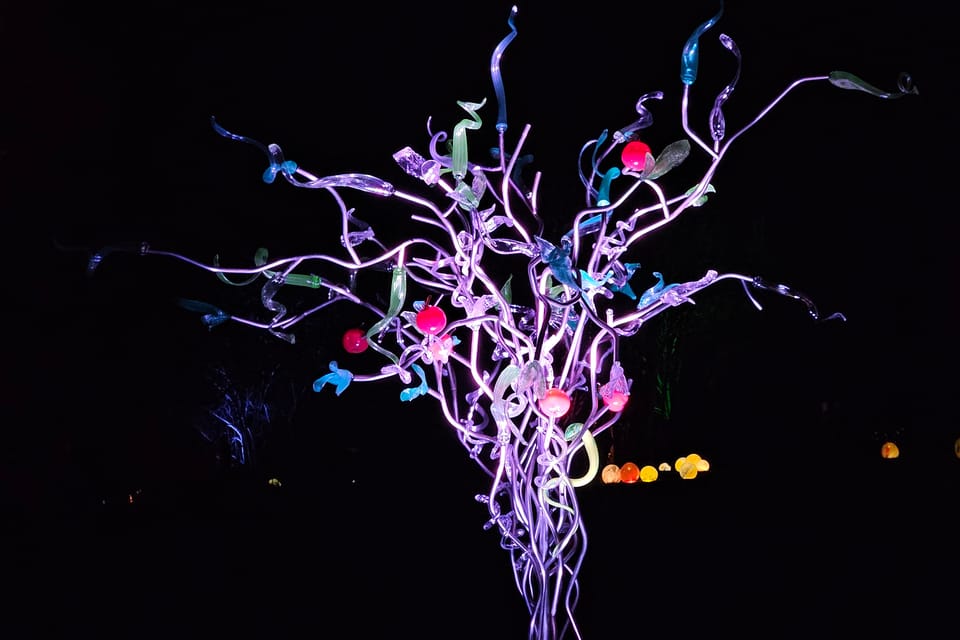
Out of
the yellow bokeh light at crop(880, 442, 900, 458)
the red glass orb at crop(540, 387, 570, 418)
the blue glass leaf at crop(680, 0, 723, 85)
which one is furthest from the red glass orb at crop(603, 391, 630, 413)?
the yellow bokeh light at crop(880, 442, 900, 458)

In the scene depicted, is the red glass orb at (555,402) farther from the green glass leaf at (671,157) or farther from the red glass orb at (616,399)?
the green glass leaf at (671,157)

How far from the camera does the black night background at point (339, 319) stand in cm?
207

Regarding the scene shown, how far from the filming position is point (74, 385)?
222 centimetres

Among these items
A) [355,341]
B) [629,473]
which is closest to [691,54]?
[355,341]

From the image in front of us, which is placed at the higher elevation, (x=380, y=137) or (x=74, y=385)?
(x=380, y=137)

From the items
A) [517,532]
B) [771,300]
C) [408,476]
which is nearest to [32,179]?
[408,476]

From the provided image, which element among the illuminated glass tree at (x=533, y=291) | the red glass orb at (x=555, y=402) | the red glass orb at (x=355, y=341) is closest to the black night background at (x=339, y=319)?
the illuminated glass tree at (x=533, y=291)

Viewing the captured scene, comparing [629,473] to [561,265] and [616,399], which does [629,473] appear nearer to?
[616,399]

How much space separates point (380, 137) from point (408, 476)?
0.98 meters

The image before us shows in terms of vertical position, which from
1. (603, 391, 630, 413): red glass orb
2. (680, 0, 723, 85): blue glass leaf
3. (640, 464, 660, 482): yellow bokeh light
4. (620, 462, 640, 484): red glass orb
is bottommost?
(640, 464, 660, 482): yellow bokeh light

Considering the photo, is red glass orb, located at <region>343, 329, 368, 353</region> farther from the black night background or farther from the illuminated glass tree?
the black night background

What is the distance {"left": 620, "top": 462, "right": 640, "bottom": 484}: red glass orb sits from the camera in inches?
102

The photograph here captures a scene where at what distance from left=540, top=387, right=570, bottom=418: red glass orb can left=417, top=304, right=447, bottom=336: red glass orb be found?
0.21 meters

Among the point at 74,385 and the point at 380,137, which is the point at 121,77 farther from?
the point at 74,385
